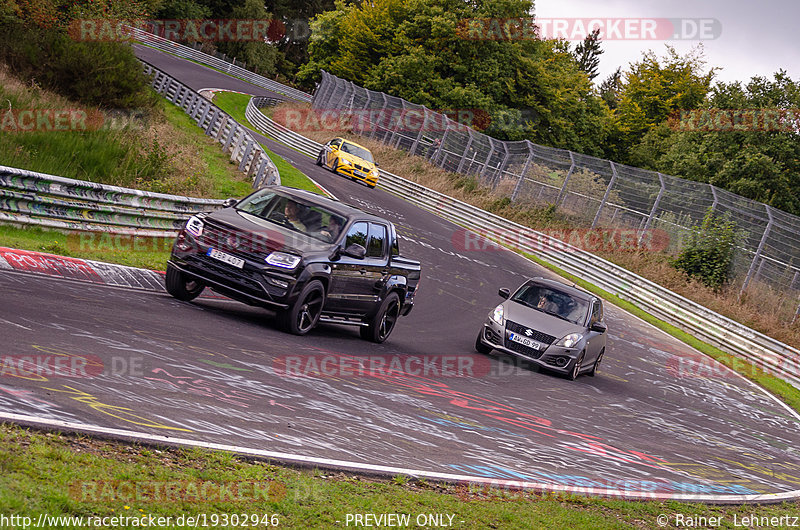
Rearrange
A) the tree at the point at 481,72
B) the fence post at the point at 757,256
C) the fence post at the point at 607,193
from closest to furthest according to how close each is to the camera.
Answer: the fence post at the point at 757,256, the fence post at the point at 607,193, the tree at the point at 481,72

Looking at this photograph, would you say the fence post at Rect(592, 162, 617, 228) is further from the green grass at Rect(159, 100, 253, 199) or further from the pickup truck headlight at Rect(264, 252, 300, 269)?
the pickup truck headlight at Rect(264, 252, 300, 269)

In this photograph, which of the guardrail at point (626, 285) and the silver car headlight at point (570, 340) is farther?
the guardrail at point (626, 285)

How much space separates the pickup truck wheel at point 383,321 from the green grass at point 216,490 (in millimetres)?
6257

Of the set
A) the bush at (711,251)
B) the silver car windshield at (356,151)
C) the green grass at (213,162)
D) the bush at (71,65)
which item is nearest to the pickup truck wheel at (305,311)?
the green grass at (213,162)

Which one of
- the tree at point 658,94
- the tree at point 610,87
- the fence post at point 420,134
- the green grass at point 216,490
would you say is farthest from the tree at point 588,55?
the green grass at point 216,490

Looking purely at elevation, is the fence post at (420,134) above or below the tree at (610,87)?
below

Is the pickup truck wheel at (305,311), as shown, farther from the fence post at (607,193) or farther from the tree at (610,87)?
the tree at (610,87)

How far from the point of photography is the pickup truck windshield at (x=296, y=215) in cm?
1190

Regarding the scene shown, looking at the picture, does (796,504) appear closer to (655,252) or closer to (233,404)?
(233,404)

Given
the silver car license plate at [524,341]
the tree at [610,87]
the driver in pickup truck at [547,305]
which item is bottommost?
the silver car license plate at [524,341]

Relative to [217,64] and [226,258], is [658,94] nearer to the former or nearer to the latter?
[217,64]

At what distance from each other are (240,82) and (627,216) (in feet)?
146

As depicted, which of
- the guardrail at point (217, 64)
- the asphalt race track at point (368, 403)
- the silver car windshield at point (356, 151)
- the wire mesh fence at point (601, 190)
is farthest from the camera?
the guardrail at point (217, 64)

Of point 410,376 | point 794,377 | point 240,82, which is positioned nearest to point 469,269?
point 794,377
